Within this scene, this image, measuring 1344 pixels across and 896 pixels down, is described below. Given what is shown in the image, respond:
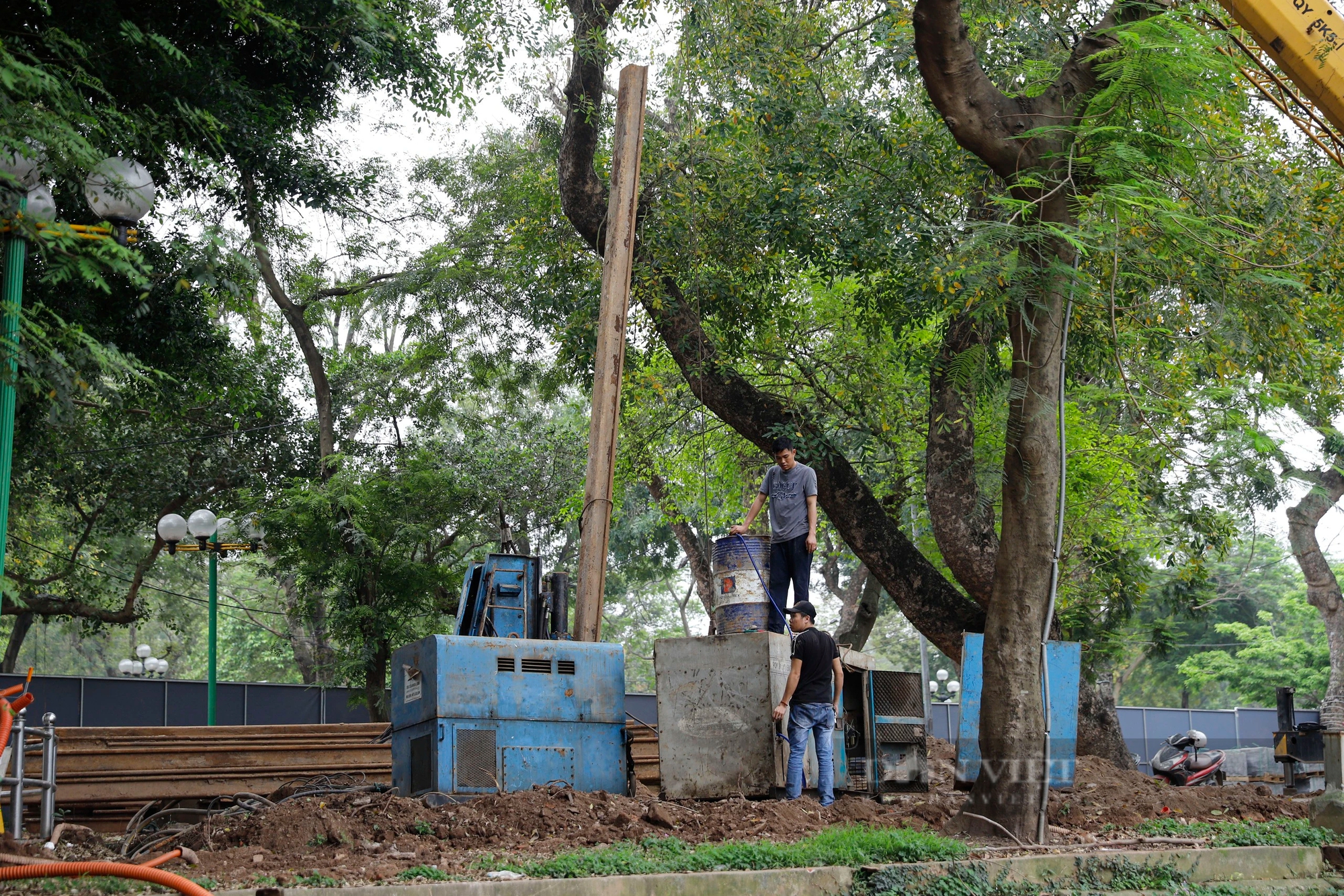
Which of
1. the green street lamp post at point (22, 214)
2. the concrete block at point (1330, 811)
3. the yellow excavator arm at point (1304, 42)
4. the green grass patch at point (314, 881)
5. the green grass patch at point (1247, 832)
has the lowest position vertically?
the green grass patch at point (1247, 832)

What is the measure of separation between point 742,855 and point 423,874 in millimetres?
1884

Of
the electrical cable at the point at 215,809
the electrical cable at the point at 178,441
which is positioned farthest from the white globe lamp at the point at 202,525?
the electrical cable at the point at 178,441

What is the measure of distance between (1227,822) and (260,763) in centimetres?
971

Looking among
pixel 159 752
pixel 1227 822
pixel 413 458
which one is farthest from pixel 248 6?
pixel 413 458

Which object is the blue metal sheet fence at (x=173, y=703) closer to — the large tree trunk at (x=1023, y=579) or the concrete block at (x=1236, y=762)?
the large tree trunk at (x=1023, y=579)

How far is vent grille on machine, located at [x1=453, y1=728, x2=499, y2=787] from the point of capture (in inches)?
364

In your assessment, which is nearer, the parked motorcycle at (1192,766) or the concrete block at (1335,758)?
the concrete block at (1335,758)

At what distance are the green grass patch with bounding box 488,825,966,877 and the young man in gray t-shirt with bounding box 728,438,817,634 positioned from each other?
3181mm

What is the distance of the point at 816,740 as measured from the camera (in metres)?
9.61

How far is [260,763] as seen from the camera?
12.6 m

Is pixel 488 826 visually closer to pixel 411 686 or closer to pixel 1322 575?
pixel 411 686

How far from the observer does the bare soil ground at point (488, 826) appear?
6.72 m

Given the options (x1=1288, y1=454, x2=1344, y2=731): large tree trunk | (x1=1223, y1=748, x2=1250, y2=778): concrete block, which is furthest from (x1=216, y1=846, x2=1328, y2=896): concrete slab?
(x1=1288, y1=454, x2=1344, y2=731): large tree trunk

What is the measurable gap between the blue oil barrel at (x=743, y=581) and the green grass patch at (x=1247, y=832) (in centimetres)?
355
